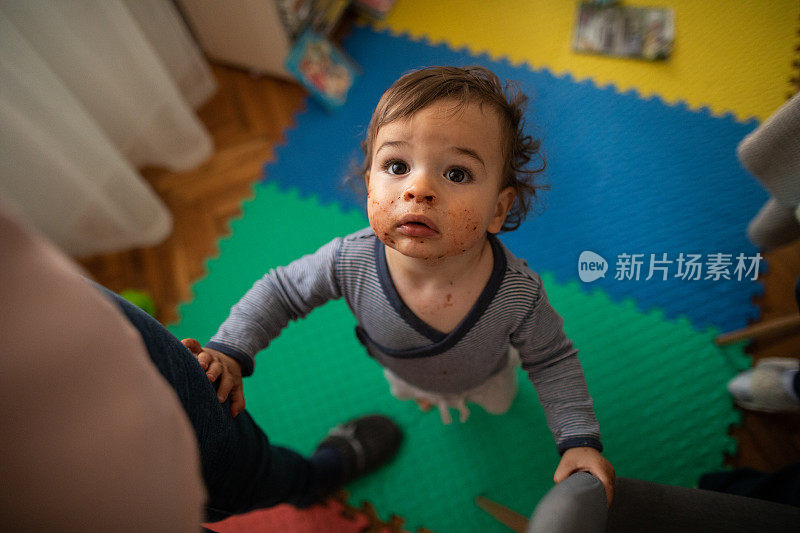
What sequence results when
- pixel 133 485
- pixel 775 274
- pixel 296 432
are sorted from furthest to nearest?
pixel 296 432
pixel 775 274
pixel 133 485

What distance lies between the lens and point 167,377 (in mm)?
376

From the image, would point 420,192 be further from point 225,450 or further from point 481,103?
point 225,450

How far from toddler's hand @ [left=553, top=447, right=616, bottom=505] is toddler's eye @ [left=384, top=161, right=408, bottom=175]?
39cm

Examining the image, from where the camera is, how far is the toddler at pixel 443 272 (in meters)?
0.47

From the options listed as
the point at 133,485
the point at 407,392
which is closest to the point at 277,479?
the point at 407,392

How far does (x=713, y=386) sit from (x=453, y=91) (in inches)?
28.5

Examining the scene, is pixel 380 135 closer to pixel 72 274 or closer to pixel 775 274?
pixel 72 274

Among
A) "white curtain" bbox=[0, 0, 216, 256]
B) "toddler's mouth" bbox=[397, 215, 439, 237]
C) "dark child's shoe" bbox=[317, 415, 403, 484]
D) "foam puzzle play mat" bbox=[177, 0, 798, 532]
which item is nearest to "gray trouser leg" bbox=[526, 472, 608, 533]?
"foam puzzle play mat" bbox=[177, 0, 798, 532]

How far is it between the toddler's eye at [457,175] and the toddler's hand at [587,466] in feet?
1.16

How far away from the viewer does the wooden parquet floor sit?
112 centimetres

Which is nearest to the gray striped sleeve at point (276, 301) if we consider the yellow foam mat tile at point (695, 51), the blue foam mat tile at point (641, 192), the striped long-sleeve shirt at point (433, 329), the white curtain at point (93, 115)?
the striped long-sleeve shirt at point (433, 329)

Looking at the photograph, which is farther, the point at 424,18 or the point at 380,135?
the point at 424,18

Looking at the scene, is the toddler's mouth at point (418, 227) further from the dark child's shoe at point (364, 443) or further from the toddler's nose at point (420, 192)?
the dark child's shoe at point (364, 443)

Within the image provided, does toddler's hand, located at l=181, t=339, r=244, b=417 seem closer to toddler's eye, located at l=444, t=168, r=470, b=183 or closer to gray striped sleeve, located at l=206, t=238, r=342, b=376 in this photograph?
gray striped sleeve, located at l=206, t=238, r=342, b=376
